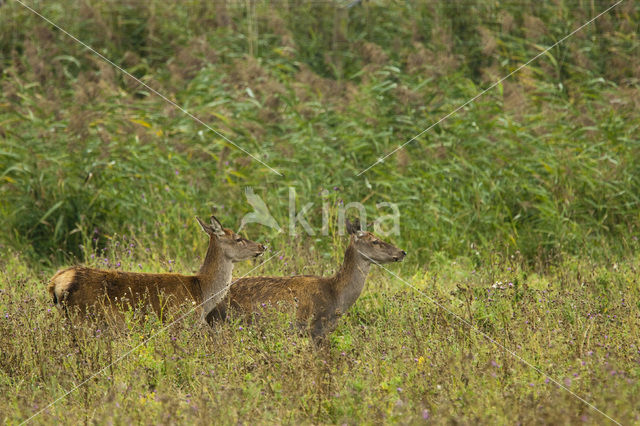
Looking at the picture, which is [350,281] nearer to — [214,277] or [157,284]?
[214,277]

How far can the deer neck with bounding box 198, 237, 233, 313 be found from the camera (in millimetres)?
6555

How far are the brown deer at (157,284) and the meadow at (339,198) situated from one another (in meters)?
0.23

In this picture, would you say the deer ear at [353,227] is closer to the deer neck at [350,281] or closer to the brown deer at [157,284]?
the deer neck at [350,281]

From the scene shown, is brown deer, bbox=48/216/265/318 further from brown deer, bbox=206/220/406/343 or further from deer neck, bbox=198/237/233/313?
brown deer, bbox=206/220/406/343

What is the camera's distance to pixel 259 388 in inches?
187

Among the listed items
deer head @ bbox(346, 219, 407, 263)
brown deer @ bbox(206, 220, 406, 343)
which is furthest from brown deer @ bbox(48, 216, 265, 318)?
deer head @ bbox(346, 219, 407, 263)

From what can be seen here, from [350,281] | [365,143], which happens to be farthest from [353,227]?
[365,143]

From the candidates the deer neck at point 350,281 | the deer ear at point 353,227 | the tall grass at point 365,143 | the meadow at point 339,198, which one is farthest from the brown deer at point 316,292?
the tall grass at point 365,143

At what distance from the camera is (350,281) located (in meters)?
6.88

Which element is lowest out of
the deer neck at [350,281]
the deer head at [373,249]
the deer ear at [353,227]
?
the deer neck at [350,281]

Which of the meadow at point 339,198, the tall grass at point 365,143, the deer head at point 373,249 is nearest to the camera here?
the meadow at point 339,198

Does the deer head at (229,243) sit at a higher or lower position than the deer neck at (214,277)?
higher

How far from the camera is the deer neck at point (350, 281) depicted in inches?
268

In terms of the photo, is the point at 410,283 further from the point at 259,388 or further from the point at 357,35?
the point at 357,35
